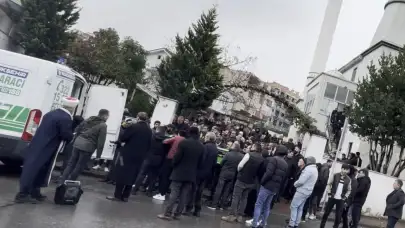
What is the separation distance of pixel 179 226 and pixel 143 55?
39.2 m

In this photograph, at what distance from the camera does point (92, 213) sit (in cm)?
929

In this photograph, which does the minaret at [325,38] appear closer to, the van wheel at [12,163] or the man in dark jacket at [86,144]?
the van wheel at [12,163]

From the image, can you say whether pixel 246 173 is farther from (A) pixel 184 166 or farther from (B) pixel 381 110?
(B) pixel 381 110

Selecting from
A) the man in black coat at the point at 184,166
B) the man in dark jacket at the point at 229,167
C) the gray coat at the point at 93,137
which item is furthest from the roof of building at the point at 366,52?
the gray coat at the point at 93,137

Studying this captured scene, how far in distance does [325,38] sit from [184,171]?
49.5 meters

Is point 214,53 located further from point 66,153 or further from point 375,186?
point 66,153

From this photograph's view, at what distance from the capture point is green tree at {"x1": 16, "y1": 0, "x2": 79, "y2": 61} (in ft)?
122

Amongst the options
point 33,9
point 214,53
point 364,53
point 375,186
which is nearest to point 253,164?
point 375,186

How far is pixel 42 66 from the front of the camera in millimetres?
11023

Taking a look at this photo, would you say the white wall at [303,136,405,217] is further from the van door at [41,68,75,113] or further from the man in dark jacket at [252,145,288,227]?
the van door at [41,68,75,113]

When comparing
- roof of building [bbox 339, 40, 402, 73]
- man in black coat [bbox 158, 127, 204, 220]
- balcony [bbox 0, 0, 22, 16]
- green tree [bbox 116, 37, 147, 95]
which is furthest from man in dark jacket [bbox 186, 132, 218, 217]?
green tree [bbox 116, 37, 147, 95]

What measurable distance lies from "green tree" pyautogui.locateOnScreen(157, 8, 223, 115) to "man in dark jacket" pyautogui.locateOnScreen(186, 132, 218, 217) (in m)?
18.4

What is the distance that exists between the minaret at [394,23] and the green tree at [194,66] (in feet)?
40.6

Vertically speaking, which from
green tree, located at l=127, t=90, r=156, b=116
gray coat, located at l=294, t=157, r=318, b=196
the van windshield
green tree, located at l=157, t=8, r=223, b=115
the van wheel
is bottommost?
the van wheel
